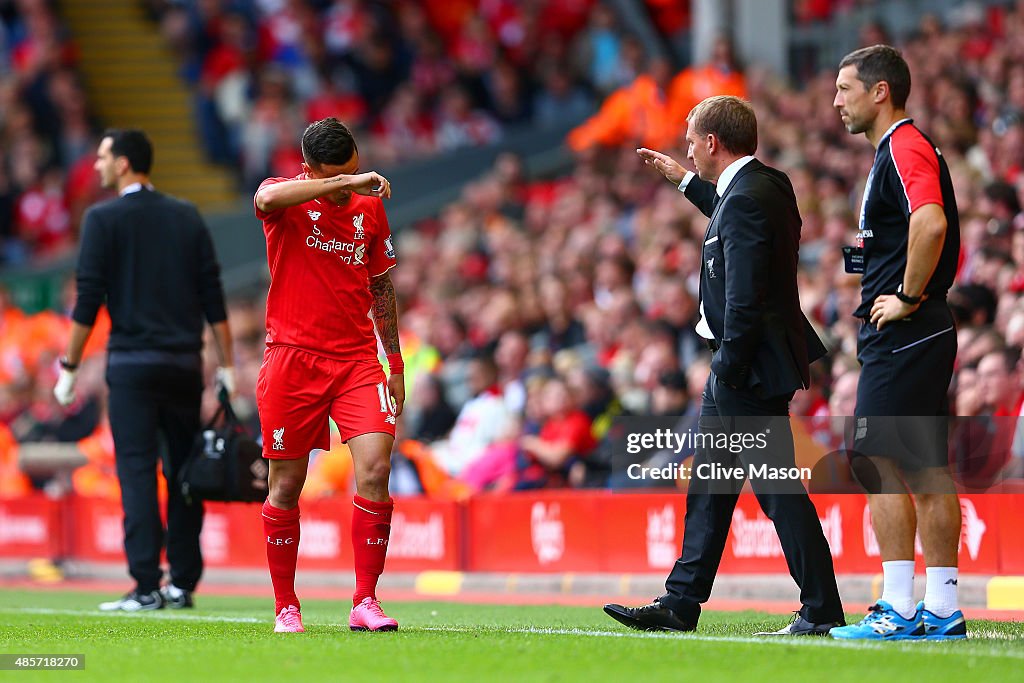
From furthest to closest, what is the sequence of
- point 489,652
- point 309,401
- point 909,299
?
point 309,401 → point 909,299 → point 489,652

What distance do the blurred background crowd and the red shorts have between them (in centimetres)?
396

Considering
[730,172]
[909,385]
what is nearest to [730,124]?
[730,172]

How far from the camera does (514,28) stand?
79.8 ft

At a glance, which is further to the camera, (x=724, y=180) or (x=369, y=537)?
(x=369, y=537)

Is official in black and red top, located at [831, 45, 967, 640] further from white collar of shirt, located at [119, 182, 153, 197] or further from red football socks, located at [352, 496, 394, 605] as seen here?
white collar of shirt, located at [119, 182, 153, 197]

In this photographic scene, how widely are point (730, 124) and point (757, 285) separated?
2.59 ft

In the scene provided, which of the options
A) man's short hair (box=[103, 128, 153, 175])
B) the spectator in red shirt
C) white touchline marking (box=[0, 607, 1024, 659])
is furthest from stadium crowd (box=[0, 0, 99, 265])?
white touchline marking (box=[0, 607, 1024, 659])

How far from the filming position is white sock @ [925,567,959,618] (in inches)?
274

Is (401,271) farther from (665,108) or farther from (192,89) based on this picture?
(192,89)

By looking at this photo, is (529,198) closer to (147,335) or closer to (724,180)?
(147,335)

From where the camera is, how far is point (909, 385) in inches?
272

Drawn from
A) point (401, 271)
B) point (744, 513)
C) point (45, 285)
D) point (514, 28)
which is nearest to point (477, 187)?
point (401, 271)

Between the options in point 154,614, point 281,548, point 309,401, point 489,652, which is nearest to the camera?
point 489,652

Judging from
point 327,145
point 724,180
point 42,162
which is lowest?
point 724,180
